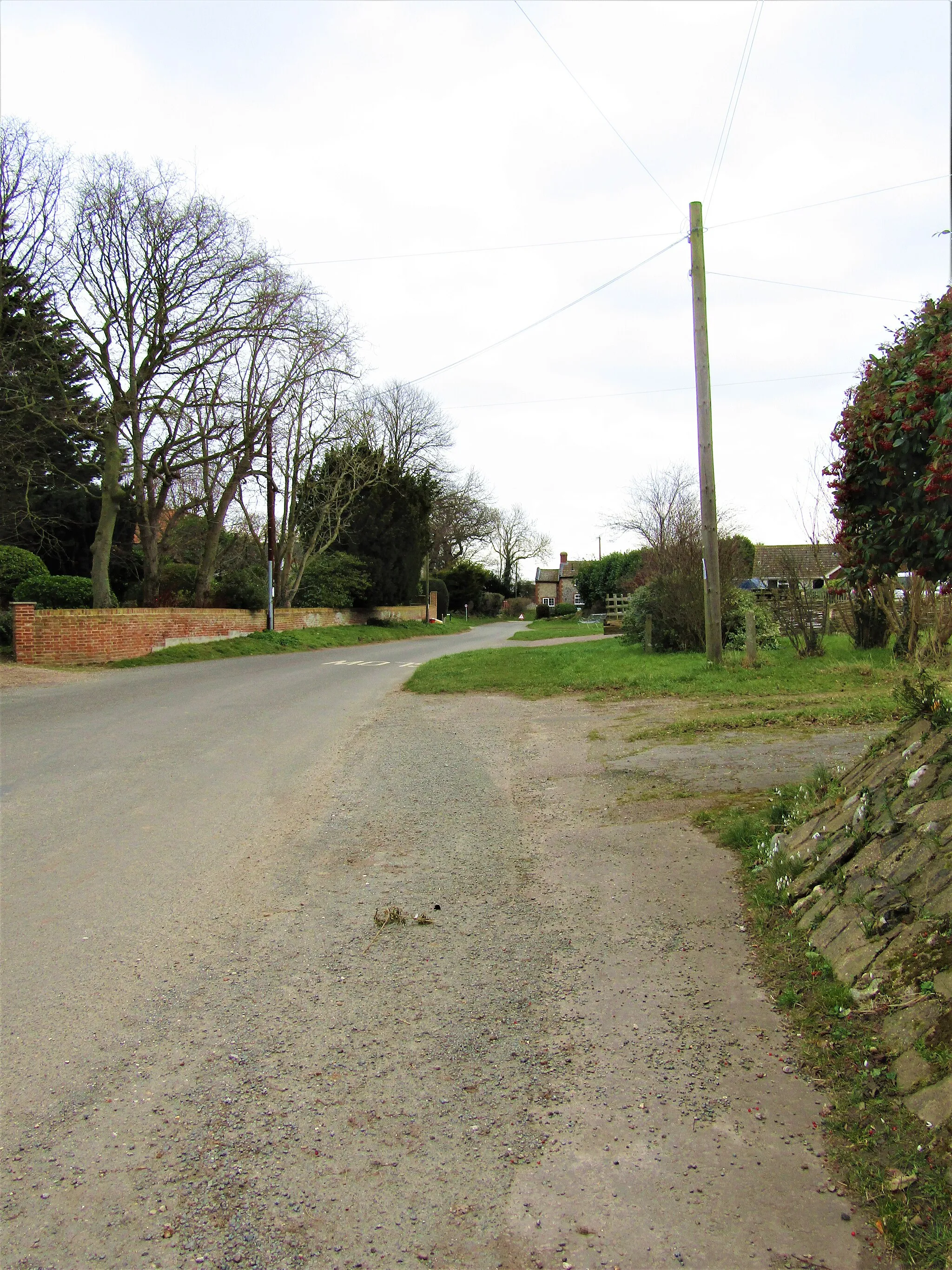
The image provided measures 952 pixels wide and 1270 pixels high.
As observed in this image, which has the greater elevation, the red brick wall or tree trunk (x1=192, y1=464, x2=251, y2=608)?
tree trunk (x1=192, y1=464, x2=251, y2=608)

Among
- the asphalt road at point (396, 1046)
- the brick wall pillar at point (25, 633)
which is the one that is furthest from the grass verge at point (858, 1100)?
the brick wall pillar at point (25, 633)

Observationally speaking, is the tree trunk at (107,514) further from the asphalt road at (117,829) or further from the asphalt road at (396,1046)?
the asphalt road at (396,1046)

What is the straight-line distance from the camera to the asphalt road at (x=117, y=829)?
3.96 metres

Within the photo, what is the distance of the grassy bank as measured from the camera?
11.0 m

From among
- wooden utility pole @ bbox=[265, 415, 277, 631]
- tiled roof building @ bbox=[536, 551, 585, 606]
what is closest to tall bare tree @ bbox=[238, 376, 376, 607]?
wooden utility pole @ bbox=[265, 415, 277, 631]

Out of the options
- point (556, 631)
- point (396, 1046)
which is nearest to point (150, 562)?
point (556, 631)

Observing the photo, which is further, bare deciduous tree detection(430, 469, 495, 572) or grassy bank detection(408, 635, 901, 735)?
bare deciduous tree detection(430, 469, 495, 572)

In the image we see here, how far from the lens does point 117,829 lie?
6973 mm

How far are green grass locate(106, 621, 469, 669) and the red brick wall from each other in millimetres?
369

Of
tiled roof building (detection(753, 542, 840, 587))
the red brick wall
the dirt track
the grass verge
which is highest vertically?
tiled roof building (detection(753, 542, 840, 587))

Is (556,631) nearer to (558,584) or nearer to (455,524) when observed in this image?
(455,524)

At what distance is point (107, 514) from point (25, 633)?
4963 mm

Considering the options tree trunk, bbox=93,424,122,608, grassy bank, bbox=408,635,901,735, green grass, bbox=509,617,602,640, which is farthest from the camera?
green grass, bbox=509,617,602,640

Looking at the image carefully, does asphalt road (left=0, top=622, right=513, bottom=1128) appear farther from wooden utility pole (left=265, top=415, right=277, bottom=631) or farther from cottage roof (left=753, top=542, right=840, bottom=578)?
wooden utility pole (left=265, top=415, right=277, bottom=631)
